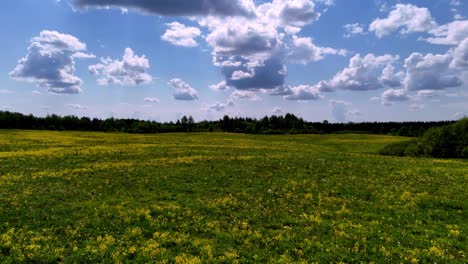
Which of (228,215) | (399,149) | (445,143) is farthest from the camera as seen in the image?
(399,149)

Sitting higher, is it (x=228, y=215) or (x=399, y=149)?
(x=399, y=149)

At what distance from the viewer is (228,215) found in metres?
19.3

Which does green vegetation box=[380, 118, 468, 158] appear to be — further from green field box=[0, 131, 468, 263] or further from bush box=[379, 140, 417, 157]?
green field box=[0, 131, 468, 263]

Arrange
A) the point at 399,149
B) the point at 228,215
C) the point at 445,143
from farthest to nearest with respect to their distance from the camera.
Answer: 1. the point at 399,149
2. the point at 445,143
3. the point at 228,215

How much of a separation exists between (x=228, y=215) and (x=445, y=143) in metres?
50.7

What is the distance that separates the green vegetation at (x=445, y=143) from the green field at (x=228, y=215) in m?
24.2

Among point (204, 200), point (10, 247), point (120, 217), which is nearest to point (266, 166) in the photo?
point (204, 200)

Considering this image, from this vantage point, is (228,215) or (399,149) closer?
(228,215)

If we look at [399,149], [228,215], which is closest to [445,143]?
[399,149]

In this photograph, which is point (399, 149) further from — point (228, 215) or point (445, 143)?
point (228, 215)

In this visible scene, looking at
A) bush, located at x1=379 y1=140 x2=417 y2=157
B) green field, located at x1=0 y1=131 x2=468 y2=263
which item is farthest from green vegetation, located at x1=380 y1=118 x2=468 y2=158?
green field, located at x1=0 y1=131 x2=468 y2=263

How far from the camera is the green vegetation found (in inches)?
2158

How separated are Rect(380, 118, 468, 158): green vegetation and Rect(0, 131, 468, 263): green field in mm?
24220

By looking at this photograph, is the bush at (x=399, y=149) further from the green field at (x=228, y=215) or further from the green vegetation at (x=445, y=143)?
the green field at (x=228, y=215)
